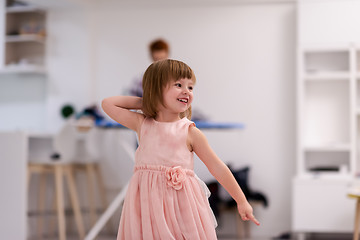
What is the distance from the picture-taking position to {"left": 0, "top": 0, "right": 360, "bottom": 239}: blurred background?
4270 mm

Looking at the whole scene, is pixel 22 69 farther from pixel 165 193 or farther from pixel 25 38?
pixel 165 193

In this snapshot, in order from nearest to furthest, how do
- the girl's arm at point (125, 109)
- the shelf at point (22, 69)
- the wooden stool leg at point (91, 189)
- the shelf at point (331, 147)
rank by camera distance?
the girl's arm at point (125, 109) → the shelf at point (331, 147) → the wooden stool leg at point (91, 189) → the shelf at point (22, 69)

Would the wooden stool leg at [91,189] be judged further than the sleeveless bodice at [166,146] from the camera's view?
Yes

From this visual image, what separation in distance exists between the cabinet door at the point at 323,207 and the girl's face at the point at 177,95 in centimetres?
279

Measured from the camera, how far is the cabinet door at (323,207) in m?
4.07

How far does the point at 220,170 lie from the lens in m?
1.50

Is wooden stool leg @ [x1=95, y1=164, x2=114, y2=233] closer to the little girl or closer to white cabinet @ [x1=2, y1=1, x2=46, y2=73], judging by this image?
white cabinet @ [x1=2, y1=1, x2=46, y2=73]

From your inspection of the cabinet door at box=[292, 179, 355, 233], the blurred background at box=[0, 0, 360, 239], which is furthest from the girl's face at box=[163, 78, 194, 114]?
the cabinet door at box=[292, 179, 355, 233]

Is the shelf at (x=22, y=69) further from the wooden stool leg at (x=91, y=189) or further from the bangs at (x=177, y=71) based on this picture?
the bangs at (x=177, y=71)

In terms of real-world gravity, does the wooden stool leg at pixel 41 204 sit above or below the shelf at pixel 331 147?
below

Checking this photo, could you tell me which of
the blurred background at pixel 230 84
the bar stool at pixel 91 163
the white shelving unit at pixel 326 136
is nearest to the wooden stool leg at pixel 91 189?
the bar stool at pixel 91 163

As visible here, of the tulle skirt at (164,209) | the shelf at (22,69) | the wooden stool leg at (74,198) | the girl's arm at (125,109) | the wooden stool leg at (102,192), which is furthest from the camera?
the shelf at (22,69)

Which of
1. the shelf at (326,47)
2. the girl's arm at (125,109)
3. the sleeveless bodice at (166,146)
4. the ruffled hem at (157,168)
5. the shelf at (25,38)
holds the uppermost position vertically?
the shelf at (25,38)

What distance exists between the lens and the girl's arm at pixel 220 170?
4.88ft
